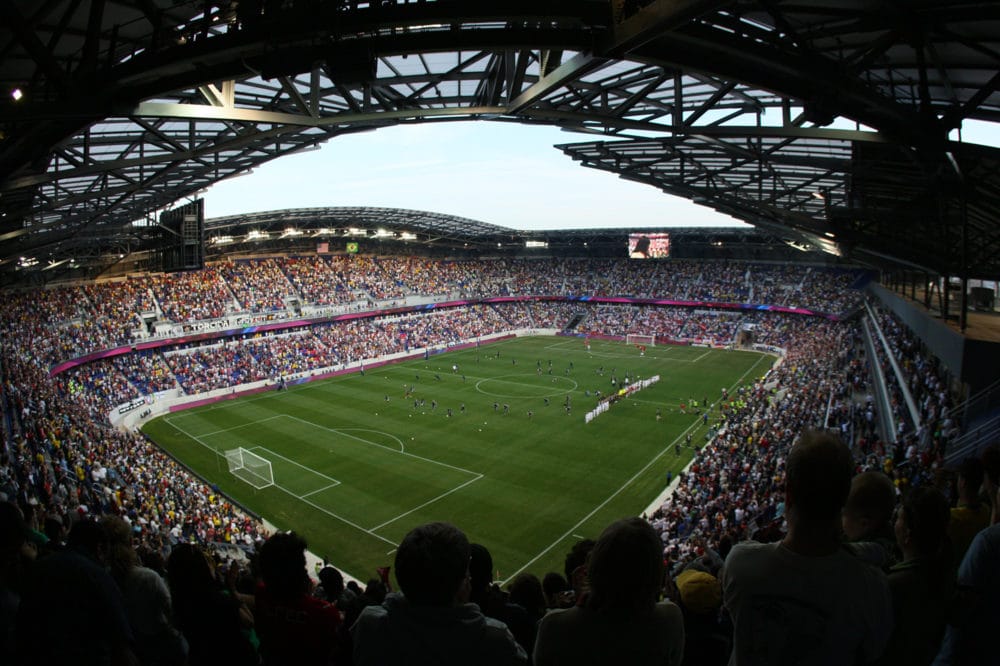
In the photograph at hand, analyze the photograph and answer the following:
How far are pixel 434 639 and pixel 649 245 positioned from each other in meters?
72.4

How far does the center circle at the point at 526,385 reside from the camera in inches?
1668

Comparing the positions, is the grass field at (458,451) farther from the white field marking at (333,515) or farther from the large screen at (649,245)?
the large screen at (649,245)

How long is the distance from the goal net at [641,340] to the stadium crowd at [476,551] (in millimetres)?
18941

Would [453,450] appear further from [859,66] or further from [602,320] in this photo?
[602,320]

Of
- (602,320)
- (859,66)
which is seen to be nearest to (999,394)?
(859,66)

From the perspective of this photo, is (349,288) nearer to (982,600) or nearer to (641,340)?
(641,340)

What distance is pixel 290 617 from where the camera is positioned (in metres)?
3.38

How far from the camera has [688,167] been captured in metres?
22.0

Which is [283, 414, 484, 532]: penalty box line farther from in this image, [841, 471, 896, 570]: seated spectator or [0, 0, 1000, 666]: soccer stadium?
[841, 471, 896, 570]: seated spectator

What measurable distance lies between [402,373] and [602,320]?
29.7 m

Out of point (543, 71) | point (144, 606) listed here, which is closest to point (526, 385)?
point (543, 71)

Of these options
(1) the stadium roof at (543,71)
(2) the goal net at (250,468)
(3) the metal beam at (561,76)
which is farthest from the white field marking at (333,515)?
(3) the metal beam at (561,76)

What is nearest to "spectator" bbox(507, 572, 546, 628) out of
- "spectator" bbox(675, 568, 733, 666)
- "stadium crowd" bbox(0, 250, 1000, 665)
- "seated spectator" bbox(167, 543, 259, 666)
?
"stadium crowd" bbox(0, 250, 1000, 665)

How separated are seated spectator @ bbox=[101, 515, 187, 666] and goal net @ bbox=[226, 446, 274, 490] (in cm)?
2345
